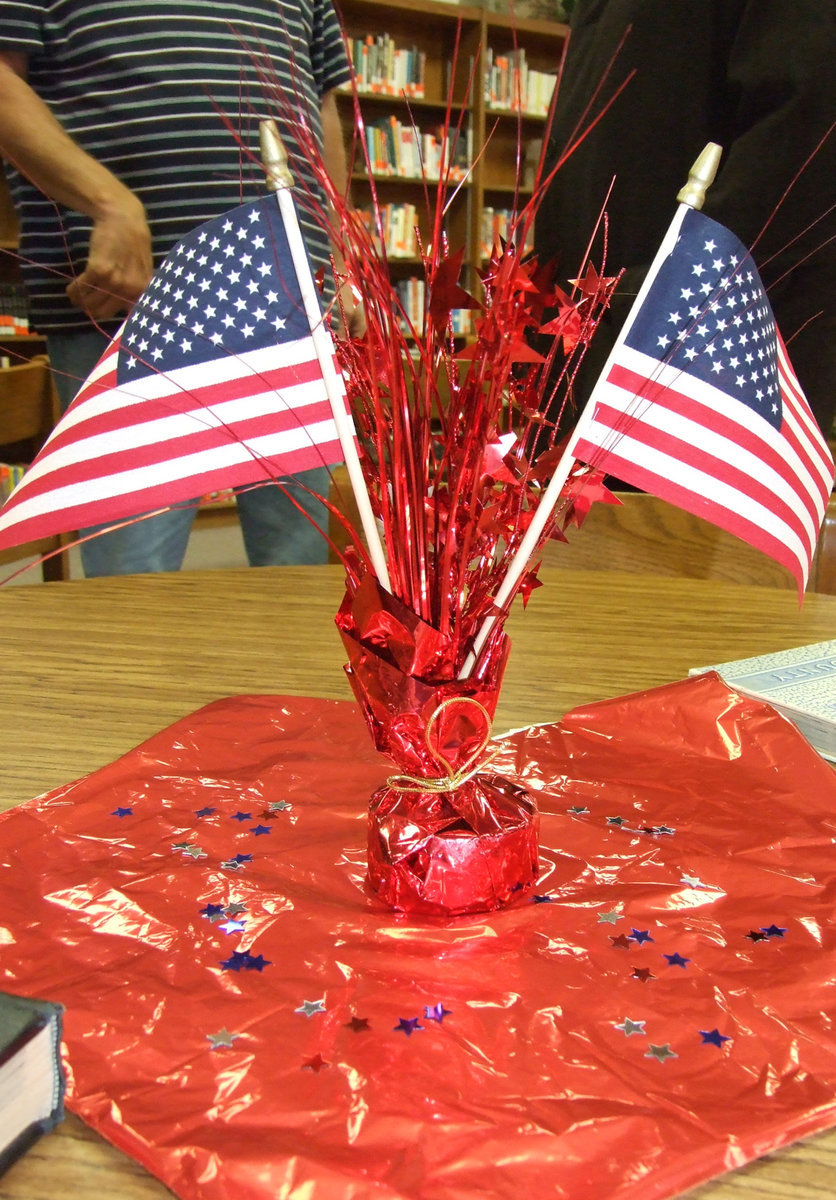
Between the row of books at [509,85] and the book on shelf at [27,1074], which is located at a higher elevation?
the row of books at [509,85]

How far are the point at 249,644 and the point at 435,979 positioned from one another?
572 millimetres

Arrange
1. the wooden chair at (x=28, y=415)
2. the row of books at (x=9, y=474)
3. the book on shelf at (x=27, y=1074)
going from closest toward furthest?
the book on shelf at (x=27, y=1074)
the wooden chair at (x=28, y=415)
the row of books at (x=9, y=474)

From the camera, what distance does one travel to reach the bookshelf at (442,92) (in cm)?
418

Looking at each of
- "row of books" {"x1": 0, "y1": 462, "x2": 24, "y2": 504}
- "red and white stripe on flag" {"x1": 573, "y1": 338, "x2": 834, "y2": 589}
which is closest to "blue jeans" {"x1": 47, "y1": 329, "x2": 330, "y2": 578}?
"red and white stripe on flag" {"x1": 573, "y1": 338, "x2": 834, "y2": 589}

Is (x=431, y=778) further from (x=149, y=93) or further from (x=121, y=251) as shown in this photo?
(x=149, y=93)

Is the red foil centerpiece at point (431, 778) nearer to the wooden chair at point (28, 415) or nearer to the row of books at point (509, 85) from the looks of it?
the wooden chair at point (28, 415)

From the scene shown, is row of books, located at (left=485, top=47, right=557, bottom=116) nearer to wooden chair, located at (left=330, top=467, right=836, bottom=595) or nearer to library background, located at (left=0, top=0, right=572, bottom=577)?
library background, located at (left=0, top=0, right=572, bottom=577)

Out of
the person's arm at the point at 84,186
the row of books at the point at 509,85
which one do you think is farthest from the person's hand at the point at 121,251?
the row of books at the point at 509,85

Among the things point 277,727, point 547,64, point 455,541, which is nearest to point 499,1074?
point 455,541

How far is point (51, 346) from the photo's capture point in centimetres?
157

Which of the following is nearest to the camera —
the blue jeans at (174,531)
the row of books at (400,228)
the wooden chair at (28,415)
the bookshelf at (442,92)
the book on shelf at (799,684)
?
the book on shelf at (799,684)

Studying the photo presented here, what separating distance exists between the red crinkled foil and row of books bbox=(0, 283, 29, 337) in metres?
3.91

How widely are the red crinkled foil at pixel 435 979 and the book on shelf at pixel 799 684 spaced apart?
0.13 feet

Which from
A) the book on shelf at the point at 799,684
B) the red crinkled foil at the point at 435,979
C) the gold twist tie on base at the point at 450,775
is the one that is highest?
the gold twist tie on base at the point at 450,775
